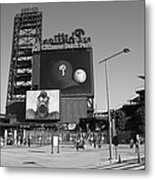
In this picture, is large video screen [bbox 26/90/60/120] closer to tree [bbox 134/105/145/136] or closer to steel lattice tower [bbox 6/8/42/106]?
steel lattice tower [bbox 6/8/42/106]

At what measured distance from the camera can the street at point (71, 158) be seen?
1788 millimetres

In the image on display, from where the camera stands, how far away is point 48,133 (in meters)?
1.88

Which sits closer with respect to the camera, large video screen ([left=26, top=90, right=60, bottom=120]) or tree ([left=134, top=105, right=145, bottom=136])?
tree ([left=134, top=105, right=145, bottom=136])

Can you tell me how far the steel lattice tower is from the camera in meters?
A: 1.92

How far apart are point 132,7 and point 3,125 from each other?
88 centimetres

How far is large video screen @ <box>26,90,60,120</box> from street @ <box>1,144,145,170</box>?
16cm

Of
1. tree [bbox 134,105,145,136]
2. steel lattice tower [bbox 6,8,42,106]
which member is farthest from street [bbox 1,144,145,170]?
steel lattice tower [bbox 6,8,42,106]

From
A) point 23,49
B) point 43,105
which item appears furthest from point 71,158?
point 23,49

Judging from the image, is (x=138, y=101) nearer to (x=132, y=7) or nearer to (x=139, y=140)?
(x=139, y=140)

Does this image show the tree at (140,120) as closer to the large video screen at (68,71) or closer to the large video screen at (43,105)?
the large video screen at (68,71)

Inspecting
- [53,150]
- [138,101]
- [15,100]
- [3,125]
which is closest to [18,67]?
[15,100]

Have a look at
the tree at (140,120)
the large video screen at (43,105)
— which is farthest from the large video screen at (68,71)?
the tree at (140,120)

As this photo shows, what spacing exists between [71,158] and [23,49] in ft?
2.01

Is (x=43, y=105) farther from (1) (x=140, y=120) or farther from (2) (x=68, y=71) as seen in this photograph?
(1) (x=140, y=120)
